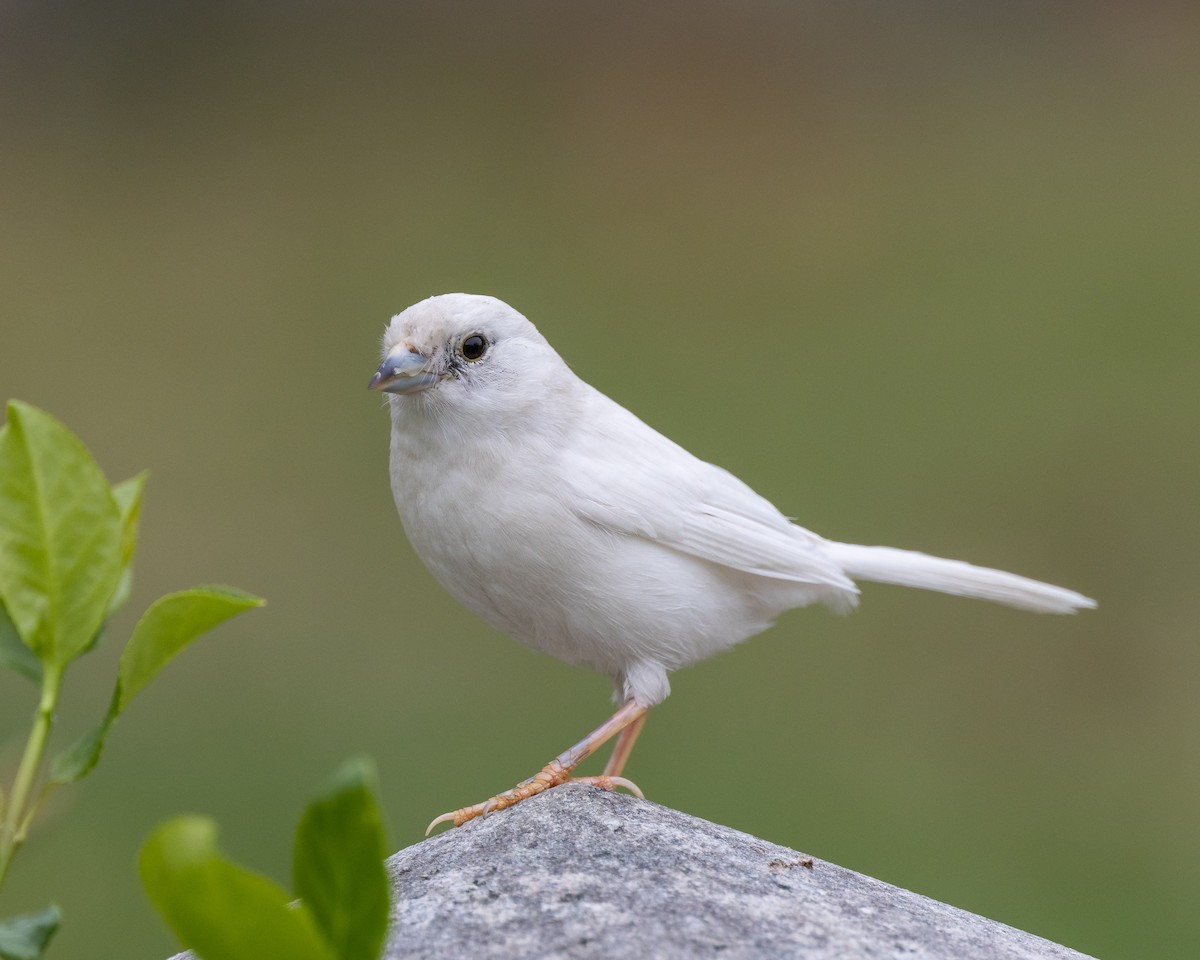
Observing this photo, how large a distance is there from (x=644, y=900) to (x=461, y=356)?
130cm

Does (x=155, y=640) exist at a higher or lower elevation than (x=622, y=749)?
higher

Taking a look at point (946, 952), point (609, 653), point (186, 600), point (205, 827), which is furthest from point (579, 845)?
point (205, 827)

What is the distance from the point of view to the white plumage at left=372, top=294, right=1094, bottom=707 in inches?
99.8

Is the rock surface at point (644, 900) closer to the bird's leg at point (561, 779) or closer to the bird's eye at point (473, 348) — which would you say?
the bird's leg at point (561, 779)

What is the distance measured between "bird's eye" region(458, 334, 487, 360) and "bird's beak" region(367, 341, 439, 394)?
97 millimetres

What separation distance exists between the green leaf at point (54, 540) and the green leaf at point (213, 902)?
353 millimetres

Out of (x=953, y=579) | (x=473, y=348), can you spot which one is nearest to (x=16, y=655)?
(x=473, y=348)

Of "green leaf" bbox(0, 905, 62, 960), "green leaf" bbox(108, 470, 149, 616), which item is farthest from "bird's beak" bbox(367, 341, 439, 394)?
"green leaf" bbox(0, 905, 62, 960)

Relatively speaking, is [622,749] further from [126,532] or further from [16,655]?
[16,655]

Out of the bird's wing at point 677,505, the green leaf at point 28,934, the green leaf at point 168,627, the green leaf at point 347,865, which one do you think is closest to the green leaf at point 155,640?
the green leaf at point 168,627

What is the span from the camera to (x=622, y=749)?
116 inches

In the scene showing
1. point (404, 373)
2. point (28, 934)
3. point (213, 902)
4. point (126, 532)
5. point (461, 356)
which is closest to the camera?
point (213, 902)

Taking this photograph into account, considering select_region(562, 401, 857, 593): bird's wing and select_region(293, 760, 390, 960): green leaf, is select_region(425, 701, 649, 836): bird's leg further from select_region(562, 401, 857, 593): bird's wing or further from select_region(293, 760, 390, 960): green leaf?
select_region(293, 760, 390, 960): green leaf

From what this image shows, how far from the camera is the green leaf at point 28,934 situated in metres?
1.00
